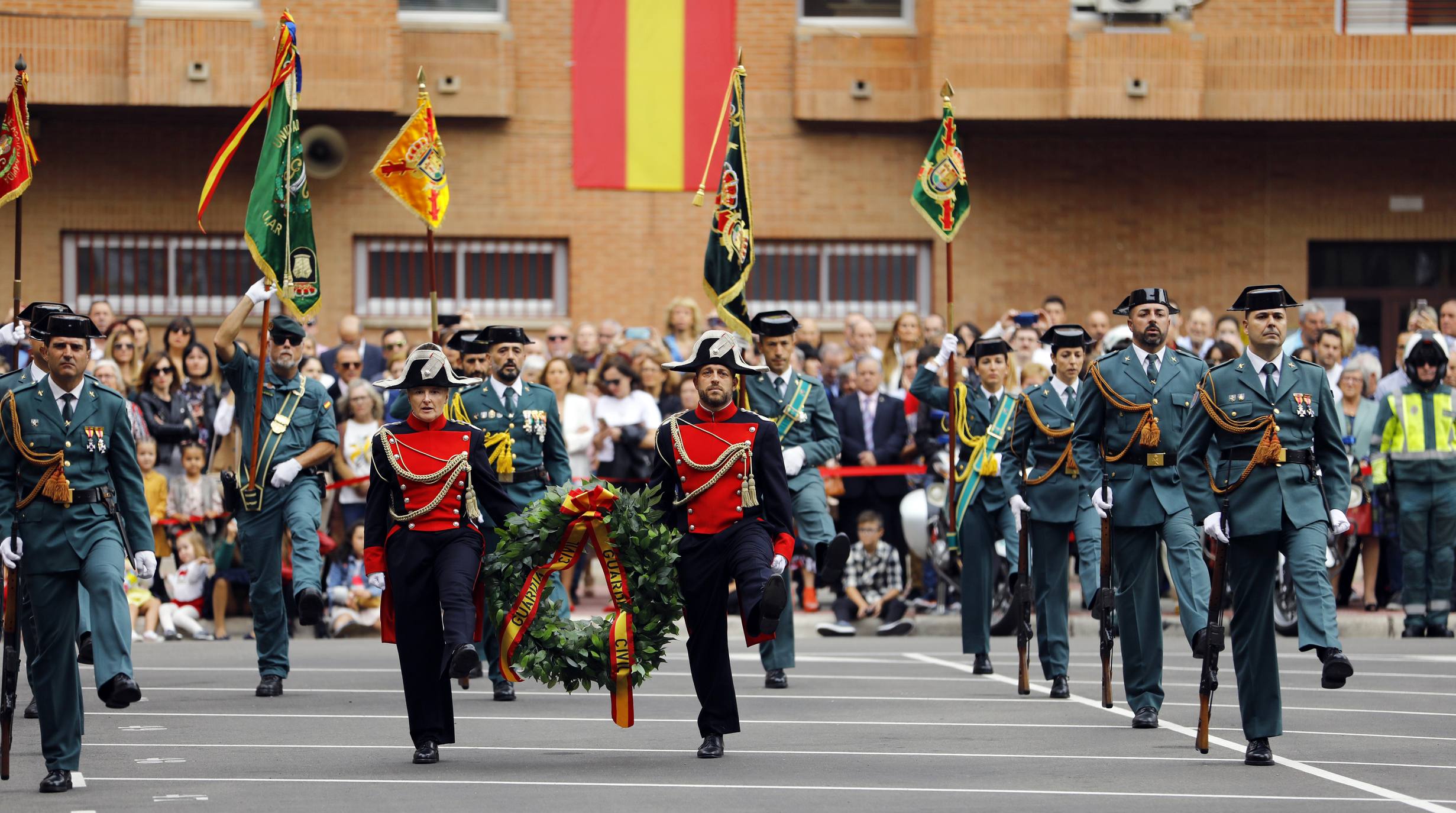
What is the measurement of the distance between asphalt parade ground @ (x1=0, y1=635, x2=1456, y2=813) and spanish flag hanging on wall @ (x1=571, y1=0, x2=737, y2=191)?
1065 centimetres

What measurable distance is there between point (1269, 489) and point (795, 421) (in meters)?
4.87

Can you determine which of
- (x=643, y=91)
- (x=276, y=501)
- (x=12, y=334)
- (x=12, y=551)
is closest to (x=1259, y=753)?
(x=12, y=551)

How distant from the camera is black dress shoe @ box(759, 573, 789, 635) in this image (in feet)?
35.3

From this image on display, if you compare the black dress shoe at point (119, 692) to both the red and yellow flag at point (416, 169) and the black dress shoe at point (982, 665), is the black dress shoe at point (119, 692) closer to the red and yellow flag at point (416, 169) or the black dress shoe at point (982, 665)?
the red and yellow flag at point (416, 169)

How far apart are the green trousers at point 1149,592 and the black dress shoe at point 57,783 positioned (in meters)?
5.69

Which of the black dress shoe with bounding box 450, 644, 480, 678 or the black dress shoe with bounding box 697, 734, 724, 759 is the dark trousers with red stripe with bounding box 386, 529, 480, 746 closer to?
the black dress shoe with bounding box 450, 644, 480, 678

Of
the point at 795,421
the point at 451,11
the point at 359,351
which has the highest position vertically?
the point at 451,11

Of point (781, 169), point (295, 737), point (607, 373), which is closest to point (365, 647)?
point (607, 373)

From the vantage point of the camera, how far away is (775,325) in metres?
15.3

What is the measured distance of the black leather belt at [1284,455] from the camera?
36.3 ft

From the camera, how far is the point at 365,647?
1845cm

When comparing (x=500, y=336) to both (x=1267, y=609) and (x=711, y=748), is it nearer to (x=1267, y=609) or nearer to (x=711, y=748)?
(x=711, y=748)

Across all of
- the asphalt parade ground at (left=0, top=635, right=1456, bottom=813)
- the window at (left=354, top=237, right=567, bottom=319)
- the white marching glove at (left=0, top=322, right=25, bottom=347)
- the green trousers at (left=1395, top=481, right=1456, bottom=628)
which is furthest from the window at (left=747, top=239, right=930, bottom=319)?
the white marching glove at (left=0, top=322, right=25, bottom=347)

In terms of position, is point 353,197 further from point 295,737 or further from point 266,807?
point 266,807
